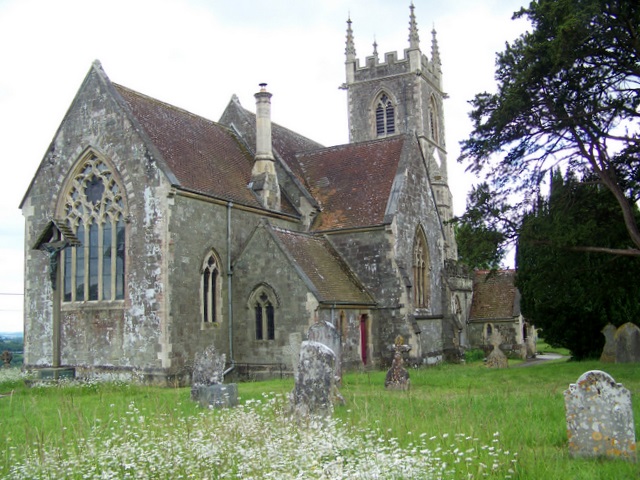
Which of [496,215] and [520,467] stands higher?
[496,215]

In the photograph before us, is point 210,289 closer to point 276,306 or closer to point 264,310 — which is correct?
point 264,310

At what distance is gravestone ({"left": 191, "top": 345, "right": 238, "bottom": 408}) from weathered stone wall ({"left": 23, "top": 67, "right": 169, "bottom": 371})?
16.8 feet

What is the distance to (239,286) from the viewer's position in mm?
22969

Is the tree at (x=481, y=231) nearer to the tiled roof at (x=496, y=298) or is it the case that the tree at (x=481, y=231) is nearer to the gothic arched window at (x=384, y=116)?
the tiled roof at (x=496, y=298)

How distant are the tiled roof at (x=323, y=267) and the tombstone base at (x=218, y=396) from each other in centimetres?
786

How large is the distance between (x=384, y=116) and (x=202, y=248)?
3245cm

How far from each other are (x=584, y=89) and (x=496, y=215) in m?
4.08

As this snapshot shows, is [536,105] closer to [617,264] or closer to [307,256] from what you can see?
[617,264]

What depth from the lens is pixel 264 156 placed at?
85.7 feet

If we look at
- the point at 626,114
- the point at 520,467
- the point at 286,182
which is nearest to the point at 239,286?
the point at 286,182

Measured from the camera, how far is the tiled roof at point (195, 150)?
22.3 m

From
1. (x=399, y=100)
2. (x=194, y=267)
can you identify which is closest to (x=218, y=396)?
(x=194, y=267)

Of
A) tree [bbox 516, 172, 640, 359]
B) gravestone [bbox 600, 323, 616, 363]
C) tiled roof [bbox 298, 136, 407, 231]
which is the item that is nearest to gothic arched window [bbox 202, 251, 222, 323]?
tiled roof [bbox 298, 136, 407, 231]

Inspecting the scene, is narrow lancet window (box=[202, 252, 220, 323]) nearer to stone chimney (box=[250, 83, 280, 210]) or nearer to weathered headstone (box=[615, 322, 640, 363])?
stone chimney (box=[250, 83, 280, 210])
